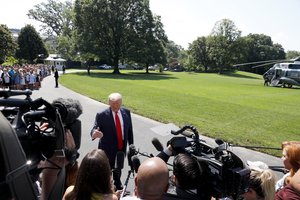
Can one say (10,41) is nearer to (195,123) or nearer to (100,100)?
(100,100)

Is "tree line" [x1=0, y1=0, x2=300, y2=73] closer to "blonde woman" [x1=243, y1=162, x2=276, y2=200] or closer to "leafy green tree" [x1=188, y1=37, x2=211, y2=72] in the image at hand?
"leafy green tree" [x1=188, y1=37, x2=211, y2=72]

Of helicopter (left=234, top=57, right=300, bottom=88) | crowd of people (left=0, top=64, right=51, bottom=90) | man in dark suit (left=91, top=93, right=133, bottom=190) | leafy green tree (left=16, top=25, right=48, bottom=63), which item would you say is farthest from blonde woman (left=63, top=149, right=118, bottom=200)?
leafy green tree (left=16, top=25, right=48, bottom=63)

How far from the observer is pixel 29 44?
234 ft

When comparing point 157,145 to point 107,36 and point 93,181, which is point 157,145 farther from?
point 107,36

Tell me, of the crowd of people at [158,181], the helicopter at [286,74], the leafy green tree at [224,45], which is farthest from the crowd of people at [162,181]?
the leafy green tree at [224,45]

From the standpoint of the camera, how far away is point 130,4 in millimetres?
59469

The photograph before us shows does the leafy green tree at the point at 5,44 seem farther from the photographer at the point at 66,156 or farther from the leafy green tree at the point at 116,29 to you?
the photographer at the point at 66,156

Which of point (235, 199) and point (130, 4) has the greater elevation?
point (130, 4)

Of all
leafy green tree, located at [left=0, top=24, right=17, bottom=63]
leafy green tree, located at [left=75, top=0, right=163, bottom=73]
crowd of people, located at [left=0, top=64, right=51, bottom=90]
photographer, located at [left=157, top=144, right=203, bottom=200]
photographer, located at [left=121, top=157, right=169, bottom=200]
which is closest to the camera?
photographer, located at [left=121, top=157, right=169, bottom=200]

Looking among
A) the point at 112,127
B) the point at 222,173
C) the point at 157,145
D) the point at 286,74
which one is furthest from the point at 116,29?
the point at 222,173

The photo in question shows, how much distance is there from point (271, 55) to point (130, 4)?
7154cm

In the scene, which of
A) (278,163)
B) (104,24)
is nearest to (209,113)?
(278,163)

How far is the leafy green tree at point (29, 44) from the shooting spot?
71.4 meters

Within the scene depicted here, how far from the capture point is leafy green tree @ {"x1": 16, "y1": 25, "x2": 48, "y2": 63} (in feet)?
234
